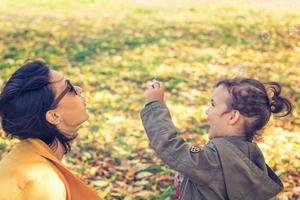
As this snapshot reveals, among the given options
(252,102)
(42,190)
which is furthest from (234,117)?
(42,190)

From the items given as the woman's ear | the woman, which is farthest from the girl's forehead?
the woman's ear

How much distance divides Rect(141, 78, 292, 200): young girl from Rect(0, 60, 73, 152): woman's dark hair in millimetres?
470

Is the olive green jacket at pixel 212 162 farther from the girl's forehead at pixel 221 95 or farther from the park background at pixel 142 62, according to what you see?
the park background at pixel 142 62

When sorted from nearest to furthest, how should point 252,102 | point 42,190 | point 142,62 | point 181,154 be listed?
point 42,190, point 181,154, point 252,102, point 142,62

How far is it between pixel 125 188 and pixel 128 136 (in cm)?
119

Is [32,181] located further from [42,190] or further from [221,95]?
[221,95]

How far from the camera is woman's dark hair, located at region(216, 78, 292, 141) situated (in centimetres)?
266

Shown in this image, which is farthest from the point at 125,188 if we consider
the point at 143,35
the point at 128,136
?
the point at 143,35

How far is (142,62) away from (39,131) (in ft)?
19.3

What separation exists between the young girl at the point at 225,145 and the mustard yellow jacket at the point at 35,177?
0.44 meters

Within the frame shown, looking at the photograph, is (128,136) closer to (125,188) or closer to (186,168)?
(125,188)

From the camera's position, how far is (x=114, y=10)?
43.7 feet

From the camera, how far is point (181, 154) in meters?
2.54

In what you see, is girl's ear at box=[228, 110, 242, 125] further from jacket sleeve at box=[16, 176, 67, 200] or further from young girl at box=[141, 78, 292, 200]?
jacket sleeve at box=[16, 176, 67, 200]
